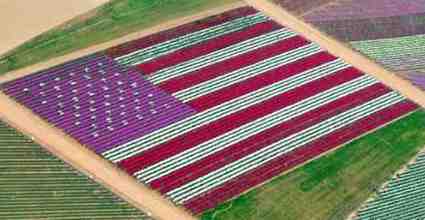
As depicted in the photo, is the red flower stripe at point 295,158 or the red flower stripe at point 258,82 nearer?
the red flower stripe at point 295,158

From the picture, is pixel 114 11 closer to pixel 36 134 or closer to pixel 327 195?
pixel 36 134

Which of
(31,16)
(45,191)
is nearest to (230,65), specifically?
(31,16)

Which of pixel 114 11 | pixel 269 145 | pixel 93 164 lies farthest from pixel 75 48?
pixel 269 145

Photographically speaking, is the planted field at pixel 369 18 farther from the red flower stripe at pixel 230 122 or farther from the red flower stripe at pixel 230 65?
the red flower stripe at pixel 230 122

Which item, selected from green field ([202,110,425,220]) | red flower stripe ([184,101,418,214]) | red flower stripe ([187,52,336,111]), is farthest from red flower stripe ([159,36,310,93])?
green field ([202,110,425,220])

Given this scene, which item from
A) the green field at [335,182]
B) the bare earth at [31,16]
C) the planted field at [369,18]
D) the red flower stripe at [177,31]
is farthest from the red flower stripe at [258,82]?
the bare earth at [31,16]

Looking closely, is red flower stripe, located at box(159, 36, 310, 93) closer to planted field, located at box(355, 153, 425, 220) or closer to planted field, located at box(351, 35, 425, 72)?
planted field, located at box(351, 35, 425, 72)

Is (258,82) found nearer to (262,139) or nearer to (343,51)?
(262,139)
